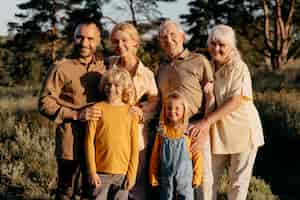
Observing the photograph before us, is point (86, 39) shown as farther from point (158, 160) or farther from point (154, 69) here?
point (154, 69)

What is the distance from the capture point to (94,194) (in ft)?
13.5

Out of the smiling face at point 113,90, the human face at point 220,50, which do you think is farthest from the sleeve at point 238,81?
the smiling face at point 113,90

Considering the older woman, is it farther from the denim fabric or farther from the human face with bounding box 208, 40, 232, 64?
the denim fabric

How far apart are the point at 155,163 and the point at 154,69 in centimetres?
1592

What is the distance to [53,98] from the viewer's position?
411 cm

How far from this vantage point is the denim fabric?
4.26 meters

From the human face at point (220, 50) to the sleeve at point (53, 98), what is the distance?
1337mm

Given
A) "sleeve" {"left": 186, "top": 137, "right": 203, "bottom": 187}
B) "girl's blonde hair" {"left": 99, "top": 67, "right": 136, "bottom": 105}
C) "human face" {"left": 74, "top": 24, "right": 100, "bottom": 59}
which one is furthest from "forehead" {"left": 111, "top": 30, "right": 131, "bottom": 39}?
"sleeve" {"left": 186, "top": 137, "right": 203, "bottom": 187}

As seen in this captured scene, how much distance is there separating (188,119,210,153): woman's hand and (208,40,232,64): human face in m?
0.57

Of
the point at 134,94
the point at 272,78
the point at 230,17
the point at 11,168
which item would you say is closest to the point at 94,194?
the point at 134,94

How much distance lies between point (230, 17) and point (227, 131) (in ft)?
71.8

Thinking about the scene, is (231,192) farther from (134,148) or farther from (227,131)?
(134,148)

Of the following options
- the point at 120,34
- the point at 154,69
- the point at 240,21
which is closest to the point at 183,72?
the point at 120,34

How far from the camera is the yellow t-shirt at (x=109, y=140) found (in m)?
4.04
